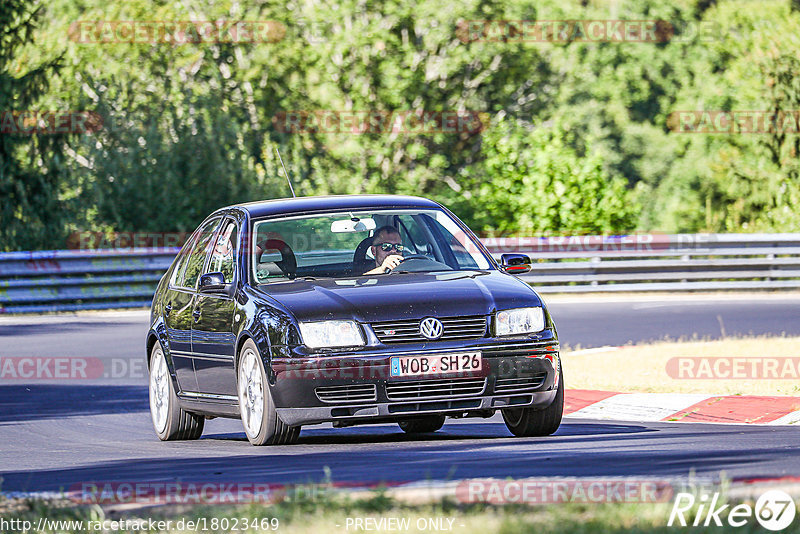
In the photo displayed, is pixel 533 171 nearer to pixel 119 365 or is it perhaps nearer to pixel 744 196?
pixel 744 196

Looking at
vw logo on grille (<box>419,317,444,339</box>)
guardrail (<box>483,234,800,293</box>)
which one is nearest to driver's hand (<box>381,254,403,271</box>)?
vw logo on grille (<box>419,317,444,339</box>)

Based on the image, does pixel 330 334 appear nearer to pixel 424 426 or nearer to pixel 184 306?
pixel 184 306

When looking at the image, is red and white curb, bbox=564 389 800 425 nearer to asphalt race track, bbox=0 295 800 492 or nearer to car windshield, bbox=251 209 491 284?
asphalt race track, bbox=0 295 800 492

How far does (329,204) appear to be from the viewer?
10352 millimetres

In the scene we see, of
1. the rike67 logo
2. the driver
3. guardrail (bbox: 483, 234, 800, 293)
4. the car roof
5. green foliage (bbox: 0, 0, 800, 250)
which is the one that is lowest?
guardrail (bbox: 483, 234, 800, 293)

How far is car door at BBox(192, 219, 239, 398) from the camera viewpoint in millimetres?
9742

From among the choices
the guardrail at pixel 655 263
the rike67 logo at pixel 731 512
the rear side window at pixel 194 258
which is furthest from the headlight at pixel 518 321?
the guardrail at pixel 655 263

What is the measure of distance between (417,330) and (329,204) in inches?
70.8

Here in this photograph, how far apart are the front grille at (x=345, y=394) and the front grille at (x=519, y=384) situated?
77 centimetres

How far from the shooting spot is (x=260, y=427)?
9234mm

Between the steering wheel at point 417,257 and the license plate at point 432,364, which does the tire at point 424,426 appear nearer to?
the steering wheel at point 417,257

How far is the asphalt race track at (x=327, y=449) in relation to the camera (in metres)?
7.44

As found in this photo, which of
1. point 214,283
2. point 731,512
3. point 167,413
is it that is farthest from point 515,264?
point 731,512

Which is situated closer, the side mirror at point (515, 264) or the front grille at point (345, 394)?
the front grille at point (345, 394)
